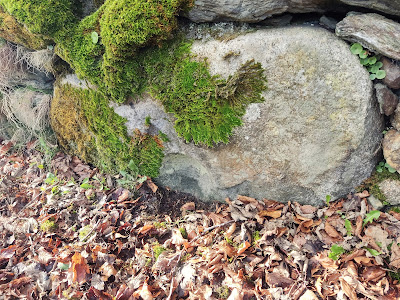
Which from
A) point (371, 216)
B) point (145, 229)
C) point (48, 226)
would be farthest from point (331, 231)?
point (48, 226)

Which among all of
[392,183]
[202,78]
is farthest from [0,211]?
[392,183]

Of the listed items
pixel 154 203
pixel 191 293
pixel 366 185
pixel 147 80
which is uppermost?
pixel 147 80

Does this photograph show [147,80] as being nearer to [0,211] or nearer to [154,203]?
[154,203]

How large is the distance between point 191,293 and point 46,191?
2918 millimetres

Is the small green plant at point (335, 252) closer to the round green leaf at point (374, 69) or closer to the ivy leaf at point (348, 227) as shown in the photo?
the ivy leaf at point (348, 227)

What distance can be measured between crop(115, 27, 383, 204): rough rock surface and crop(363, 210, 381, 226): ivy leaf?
38 cm

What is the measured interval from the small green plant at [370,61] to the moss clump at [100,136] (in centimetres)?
241

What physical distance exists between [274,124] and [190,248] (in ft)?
5.40

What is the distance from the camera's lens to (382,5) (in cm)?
248

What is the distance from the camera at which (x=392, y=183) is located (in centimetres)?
299

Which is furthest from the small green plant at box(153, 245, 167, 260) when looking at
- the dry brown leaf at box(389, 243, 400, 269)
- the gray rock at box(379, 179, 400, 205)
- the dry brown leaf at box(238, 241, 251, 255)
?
the gray rock at box(379, 179, 400, 205)

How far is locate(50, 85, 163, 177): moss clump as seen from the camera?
152 inches

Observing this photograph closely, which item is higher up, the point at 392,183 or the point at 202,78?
the point at 202,78

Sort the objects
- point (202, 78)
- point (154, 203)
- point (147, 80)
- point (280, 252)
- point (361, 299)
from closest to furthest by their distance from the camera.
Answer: point (361, 299) < point (280, 252) < point (202, 78) < point (147, 80) < point (154, 203)
